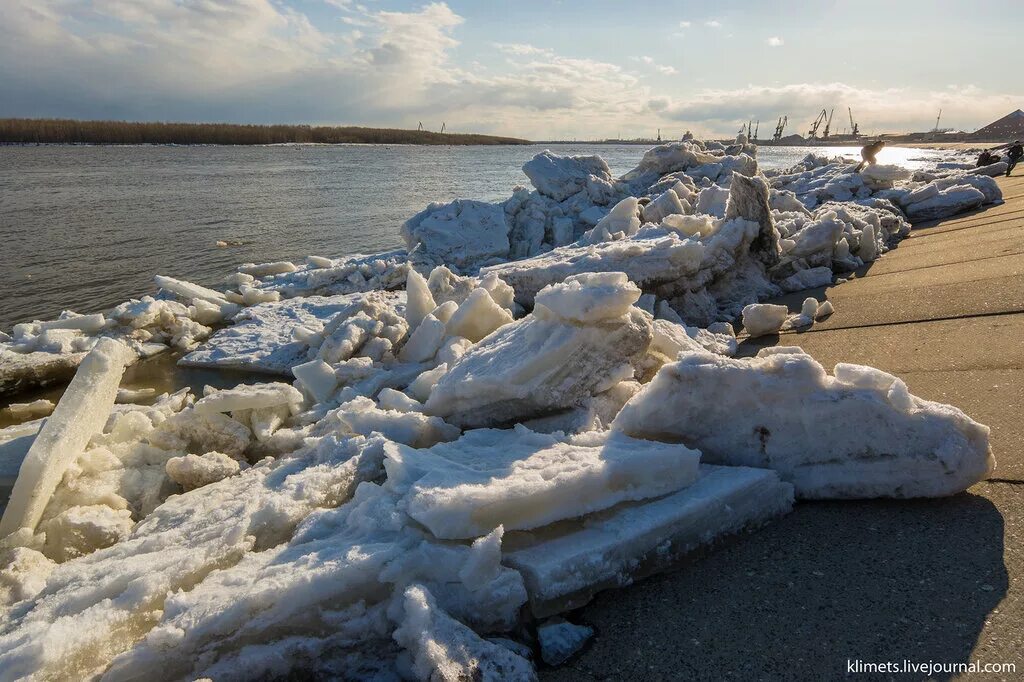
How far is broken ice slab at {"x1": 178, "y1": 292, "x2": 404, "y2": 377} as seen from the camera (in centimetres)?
582

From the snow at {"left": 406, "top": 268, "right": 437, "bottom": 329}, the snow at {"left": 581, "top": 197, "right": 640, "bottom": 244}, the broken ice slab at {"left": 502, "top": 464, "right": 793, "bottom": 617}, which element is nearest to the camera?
the broken ice slab at {"left": 502, "top": 464, "right": 793, "bottom": 617}

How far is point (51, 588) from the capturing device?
2193mm

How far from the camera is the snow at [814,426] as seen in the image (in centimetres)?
219

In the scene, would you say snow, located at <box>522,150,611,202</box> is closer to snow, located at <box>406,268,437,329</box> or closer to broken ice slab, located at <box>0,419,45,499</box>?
snow, located at <box>406,268,437,329</box>

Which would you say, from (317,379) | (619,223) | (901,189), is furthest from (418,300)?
(901,189)

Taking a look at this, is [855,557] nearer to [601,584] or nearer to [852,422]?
[852,422]

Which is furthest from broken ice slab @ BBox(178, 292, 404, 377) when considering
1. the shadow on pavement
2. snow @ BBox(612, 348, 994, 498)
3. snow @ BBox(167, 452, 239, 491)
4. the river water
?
the shadow on pavement

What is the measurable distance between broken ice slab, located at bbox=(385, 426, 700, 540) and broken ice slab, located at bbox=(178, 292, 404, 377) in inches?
142

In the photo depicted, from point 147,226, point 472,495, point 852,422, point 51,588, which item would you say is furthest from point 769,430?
point 147,226

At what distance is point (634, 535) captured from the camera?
198cm

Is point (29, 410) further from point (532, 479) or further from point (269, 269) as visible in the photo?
point (269, 269)

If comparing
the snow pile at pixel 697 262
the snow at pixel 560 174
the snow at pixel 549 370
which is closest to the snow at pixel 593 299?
the snow at pixel 549 370

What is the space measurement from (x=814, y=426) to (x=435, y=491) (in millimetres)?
1519

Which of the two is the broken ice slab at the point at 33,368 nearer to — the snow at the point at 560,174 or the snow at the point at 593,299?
the snow at the point at 593,299
